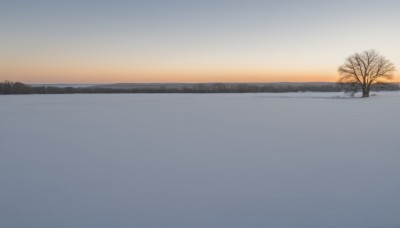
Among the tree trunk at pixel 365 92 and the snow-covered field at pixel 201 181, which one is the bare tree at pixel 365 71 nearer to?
the tree trunk at pixel 365 92

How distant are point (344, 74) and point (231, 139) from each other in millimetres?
44185

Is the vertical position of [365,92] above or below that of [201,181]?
above

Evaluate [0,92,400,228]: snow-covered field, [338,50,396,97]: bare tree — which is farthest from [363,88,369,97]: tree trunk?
[0,92,400,228]: snow-covered field

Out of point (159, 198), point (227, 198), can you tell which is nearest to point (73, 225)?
point (159, 198)

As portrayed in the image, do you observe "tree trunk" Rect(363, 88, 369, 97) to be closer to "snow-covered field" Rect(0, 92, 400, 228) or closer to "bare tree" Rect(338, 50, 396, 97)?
"bare tree" Rect(338, 50, 396, 97)

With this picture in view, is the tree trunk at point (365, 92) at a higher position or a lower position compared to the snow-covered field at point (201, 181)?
higher

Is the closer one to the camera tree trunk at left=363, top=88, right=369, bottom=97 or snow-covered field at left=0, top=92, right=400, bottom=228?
snow-covered field at left=0, top=92, right=400, bottom=228

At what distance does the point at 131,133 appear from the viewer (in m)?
14.0

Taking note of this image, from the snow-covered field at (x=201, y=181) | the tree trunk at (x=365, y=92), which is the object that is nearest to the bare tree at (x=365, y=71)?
the tree trunk at (x=365, y=92)

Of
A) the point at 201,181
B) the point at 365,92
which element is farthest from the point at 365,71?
the point at 201,181

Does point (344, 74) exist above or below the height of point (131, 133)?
above

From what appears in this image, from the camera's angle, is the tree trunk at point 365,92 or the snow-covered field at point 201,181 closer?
the snow-covered field at point 201,181

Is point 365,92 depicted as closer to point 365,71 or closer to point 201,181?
point 365,71

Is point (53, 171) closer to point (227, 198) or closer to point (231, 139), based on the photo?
point (227, 198)
